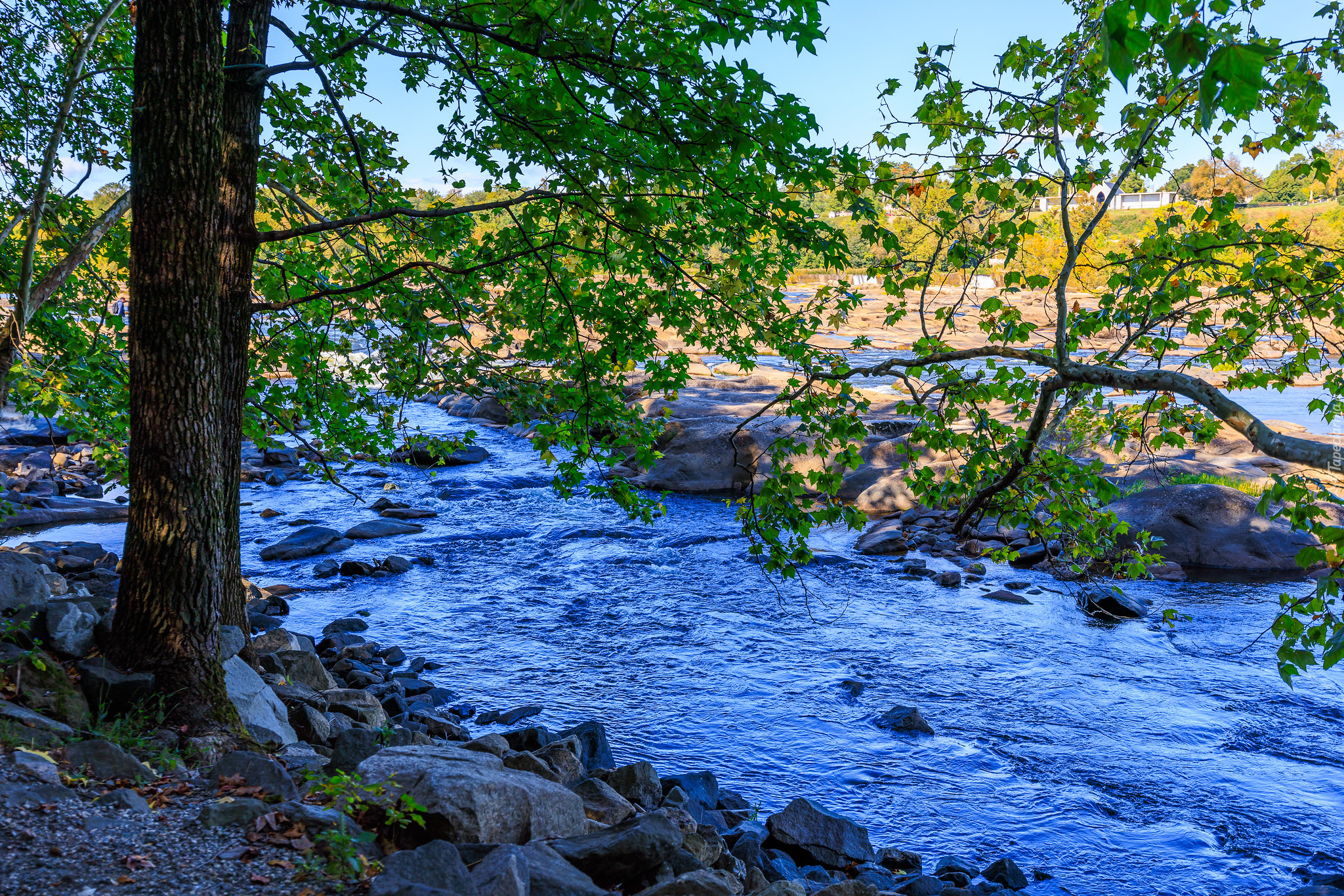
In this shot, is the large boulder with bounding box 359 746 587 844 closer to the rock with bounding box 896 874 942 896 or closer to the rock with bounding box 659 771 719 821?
the rock with bounding box 659 771 719 821

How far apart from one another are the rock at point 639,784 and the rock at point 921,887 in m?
2.00

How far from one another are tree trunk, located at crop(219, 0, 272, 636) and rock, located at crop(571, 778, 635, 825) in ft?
10.3

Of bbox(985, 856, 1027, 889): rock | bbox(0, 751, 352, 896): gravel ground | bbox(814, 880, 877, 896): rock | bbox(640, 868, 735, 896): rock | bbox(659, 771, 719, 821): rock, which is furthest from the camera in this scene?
bbox(659, 771, 719, 821): rock

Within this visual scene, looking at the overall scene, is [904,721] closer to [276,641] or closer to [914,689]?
[914,689]

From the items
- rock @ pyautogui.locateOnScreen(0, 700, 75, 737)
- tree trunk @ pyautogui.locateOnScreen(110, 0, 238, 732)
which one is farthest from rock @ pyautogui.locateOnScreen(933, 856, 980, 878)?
rock @ pyautogui.locateOnScreen(0, 700, 75, 737)

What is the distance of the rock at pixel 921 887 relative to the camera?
20.5 feet

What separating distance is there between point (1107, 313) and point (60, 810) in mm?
6622

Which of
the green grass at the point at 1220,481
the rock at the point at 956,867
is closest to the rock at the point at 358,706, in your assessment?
the rock at the point at 956,867

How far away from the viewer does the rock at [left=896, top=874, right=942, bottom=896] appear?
6.26 metres

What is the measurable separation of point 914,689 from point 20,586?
29.5 feet

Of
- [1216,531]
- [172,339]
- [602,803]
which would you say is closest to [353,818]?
[602,803]

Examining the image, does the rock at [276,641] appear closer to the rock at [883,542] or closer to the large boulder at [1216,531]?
the rock at [883,542]

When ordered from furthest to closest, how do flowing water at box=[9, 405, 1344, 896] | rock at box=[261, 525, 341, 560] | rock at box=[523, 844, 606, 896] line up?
rock at box=[261, 525, 341, 560] → flowing water at box=[9, 405, 1344, 896] → rock at box=[523, 844, 606, 896]

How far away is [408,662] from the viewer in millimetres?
10711
